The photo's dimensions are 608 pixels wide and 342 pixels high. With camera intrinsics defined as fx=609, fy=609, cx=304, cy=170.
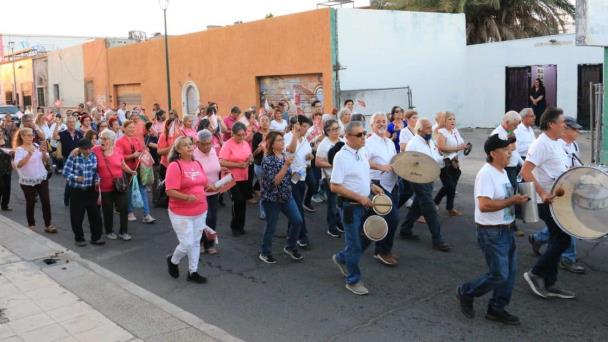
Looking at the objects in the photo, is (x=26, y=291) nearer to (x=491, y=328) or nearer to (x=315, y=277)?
(x=315, y=277)

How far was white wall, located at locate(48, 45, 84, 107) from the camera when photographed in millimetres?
37906

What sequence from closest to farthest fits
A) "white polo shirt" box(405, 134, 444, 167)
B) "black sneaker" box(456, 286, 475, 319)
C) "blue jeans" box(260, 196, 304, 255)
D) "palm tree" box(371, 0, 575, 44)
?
"black sneaker" box(456, 286, 475, 319), "blue jeans" box(260, 196, 304, 255), "white polo shirt" box(405, 134, 444, 167), "palm tree" box(371, 0, 575, 44)

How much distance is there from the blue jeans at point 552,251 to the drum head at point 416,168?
4.40 ft

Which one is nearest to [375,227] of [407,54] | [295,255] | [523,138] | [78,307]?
[295,255]

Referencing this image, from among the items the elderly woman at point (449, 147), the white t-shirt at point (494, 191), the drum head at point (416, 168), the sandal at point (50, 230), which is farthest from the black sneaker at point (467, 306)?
the sandal at point (50, 230)

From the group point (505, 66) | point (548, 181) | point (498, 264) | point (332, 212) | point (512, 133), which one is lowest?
point (332, 212)

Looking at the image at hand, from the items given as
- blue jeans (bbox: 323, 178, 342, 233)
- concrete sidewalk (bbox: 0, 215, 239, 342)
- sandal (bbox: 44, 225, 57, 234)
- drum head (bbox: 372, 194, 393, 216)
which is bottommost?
concrete sidewalk (bbox: 0, 215, 239, 342)

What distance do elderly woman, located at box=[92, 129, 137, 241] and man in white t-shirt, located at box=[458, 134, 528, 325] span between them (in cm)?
527

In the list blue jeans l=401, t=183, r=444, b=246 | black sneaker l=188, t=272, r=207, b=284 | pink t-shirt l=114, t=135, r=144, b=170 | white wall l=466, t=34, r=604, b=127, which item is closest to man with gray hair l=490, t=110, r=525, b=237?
blue jeans l=401, t=183, r=444, b=246

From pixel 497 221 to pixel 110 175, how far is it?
5.47 m

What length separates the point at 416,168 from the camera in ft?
22.6

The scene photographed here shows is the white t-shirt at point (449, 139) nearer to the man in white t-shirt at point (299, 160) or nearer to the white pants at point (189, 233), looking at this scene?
the man in white t-shirt at point (299, 160)

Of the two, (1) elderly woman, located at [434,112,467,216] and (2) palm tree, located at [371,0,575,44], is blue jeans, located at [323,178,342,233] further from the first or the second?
(2) palm tree, located at [371,0,575,44]

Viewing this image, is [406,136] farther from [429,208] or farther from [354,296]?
[354,296]
